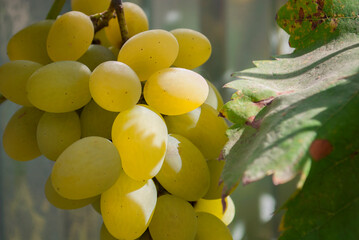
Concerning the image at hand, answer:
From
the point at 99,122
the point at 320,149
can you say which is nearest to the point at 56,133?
the point at 99,122

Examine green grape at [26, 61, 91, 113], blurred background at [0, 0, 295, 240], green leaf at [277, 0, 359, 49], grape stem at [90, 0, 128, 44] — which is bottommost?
blurred background at [0, 0, 295, 240]

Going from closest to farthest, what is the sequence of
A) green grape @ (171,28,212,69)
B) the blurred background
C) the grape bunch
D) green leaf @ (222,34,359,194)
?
green leaf @ (222,34,359,194) < the grape bunch < green grape @ (171,28,212,69) < the blurred background

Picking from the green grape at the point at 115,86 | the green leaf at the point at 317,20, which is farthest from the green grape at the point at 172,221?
the green leaf at the point at 317,20

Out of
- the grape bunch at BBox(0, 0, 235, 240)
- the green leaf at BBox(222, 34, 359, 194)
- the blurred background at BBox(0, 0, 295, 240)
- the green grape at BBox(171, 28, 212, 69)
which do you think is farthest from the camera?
the blurred background at BBox(0, 0, 295, 240)

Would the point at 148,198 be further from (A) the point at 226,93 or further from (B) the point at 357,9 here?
(A) the point at 226,93

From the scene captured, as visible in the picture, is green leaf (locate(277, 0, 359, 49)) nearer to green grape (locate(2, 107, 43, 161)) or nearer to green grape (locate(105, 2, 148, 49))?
green grape (locate(105, 2, 148, 49))

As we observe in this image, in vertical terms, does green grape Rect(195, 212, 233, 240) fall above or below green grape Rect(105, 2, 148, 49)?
below

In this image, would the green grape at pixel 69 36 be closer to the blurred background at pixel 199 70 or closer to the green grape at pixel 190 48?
the green grape at pixel 190 48

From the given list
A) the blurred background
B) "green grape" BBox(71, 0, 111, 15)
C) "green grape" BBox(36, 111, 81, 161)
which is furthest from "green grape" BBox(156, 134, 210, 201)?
the blurred background
